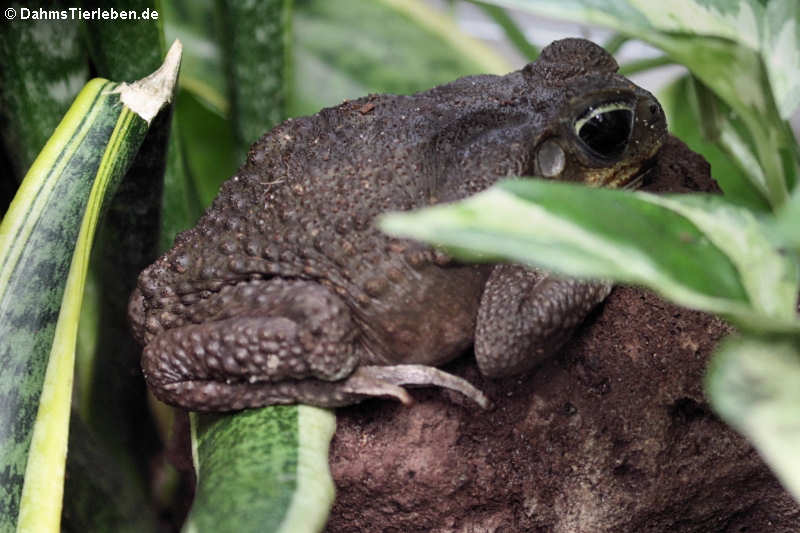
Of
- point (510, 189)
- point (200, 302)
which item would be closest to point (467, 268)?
point (200, 302)

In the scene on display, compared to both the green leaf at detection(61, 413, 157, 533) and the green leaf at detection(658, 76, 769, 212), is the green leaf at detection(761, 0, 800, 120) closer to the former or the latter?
the green leaf at detection(658, 76, 769, 212)

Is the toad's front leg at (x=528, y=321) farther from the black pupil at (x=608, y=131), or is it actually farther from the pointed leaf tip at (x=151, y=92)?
the pointed leaf tip at (x=151, y=92)

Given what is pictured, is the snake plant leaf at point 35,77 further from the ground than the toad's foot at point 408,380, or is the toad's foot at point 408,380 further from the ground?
the snake plant leaf at point 35,77

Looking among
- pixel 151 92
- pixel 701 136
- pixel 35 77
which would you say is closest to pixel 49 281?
pixel 151 92

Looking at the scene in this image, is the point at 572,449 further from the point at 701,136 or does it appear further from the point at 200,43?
the point at 200,43

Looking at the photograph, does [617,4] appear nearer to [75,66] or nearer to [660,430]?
[660,430]

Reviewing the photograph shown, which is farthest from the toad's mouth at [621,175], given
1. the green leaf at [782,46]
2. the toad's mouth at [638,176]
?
the green leaf at [782,46]

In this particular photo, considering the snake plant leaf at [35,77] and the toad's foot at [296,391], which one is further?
the snake plant leaf at [35,77]
